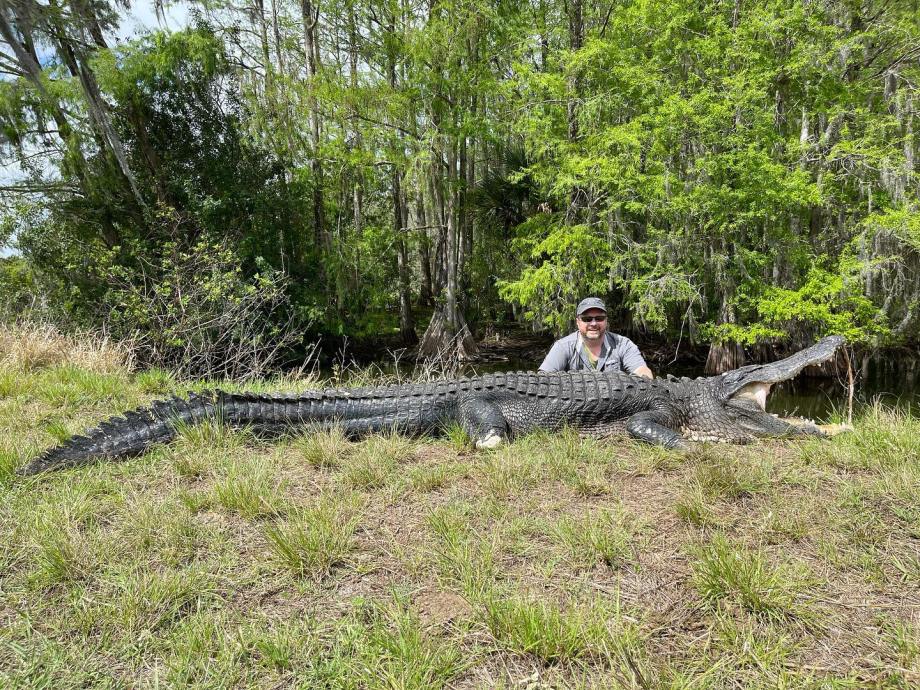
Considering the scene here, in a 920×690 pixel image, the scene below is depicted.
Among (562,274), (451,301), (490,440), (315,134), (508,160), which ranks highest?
(315,134)

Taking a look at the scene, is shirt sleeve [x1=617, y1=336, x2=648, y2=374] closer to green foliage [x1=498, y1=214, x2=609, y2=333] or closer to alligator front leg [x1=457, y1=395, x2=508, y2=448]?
alligator front leg [x1=457, y1=395, x2=508, y2=448]

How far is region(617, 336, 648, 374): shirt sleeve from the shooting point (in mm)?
4672

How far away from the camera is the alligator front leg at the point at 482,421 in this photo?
12.0 feet

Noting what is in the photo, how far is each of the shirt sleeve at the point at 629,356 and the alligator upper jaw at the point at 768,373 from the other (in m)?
0.78

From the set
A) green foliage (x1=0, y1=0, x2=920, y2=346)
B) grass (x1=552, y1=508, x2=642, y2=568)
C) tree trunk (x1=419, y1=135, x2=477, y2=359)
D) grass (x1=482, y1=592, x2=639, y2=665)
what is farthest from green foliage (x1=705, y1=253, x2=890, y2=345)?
grass (x1=482, y1=592, x2=639, y2=665)

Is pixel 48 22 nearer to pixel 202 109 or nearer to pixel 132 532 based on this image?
pixel 202 109

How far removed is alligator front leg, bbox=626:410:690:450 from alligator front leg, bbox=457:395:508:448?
0.99 meters

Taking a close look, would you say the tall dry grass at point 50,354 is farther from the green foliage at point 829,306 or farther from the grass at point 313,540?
the green foliage at point 829,306

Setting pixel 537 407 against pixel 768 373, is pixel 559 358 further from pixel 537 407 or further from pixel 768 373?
pixel 768 373

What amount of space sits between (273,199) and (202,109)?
2.94 m

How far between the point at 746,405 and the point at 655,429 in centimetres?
89

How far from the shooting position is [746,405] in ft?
12.7

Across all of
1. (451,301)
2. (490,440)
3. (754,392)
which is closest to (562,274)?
(451,301)

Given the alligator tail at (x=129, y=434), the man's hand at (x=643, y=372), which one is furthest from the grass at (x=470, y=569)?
the man's hand at (x=643, y=372)
